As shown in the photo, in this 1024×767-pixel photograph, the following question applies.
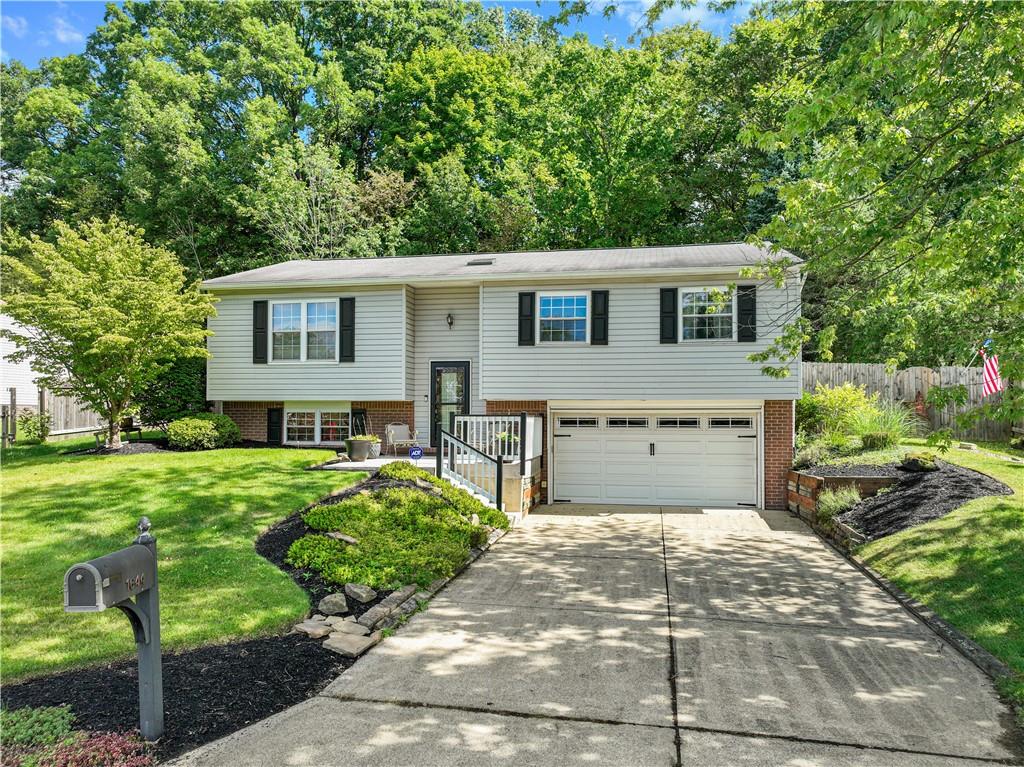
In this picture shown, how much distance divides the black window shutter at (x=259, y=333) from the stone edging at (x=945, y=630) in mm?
13000

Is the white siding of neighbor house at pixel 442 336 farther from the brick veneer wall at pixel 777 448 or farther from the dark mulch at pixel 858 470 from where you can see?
the dark mulch at pixel 858 470

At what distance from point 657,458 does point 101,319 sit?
1166 centimetres

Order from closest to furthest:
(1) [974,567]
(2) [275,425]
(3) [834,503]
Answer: (1) [974,567] → (3) [834,503] → (2) [275,425]

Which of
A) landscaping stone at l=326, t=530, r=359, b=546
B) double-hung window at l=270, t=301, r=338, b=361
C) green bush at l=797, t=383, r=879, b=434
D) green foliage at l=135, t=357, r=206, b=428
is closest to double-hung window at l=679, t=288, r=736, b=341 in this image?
green bush at l=797, t=383, r=879, b=434

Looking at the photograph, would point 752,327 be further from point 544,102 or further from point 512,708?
point 544,102

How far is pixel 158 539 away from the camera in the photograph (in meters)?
6.89

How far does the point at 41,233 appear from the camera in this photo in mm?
26172

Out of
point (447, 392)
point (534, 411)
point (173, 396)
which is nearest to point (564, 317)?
point (534, 411)

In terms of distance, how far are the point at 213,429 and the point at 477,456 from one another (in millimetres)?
6833

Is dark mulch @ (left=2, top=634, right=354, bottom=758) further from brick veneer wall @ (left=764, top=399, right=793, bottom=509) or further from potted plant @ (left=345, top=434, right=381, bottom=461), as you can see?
brick veneer wall @ (left=764, top=399, right=793, bottom=509)

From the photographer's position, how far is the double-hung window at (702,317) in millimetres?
12742

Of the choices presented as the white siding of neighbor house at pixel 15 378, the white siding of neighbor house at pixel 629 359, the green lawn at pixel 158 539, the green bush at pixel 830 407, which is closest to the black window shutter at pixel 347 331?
the white siding of neighbor house at pixel 629 359

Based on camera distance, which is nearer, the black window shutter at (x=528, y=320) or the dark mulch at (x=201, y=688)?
the dark mulch at (x=201, y=688)

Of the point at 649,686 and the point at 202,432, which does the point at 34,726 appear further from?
the point at 202,432
